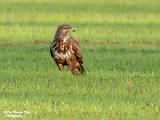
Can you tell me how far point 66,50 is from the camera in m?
15.4

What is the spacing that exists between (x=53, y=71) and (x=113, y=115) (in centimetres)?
526

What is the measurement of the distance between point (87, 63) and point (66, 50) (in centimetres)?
344

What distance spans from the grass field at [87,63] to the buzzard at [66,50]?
0.28m

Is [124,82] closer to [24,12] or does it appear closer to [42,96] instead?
[42,96]

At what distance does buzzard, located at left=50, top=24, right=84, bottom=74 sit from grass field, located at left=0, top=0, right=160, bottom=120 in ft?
0.91

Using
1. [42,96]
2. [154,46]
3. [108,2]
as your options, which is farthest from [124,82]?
[108,2]

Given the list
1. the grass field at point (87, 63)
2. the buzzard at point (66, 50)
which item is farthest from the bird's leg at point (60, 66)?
the grass field at point (87, 63)

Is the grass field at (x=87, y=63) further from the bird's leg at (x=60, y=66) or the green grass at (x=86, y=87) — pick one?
the bird's leg at (x=60, y=66)

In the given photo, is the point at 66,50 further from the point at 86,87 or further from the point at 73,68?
the point at 86,87

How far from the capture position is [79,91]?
13.8 m

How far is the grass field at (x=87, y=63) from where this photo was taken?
12172 millimetres

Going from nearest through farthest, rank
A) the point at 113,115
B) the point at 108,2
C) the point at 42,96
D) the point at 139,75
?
the point at 113,115 → the point at 42,96 → the point at 139,75 → the point at 108,2

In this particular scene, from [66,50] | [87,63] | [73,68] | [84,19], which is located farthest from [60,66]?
[84,19]

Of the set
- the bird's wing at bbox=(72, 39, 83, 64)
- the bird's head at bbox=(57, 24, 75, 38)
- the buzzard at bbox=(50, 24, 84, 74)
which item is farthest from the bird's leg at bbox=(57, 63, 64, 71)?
the bird's head at bbox=(57, 24, 75, 38)
